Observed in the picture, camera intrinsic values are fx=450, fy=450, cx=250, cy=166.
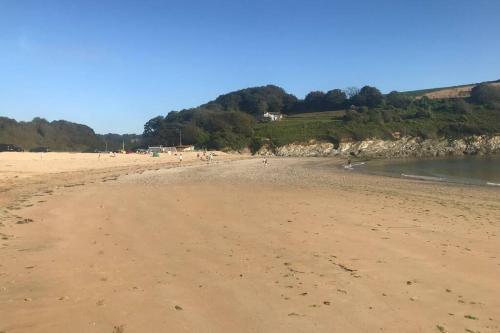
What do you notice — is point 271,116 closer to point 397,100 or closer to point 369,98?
point 369,98

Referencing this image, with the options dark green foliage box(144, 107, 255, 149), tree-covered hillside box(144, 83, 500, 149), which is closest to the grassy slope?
tree-covered hillside box(144, 83, 500, 149)

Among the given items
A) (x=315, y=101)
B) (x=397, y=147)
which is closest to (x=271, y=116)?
(x=315, y=101)

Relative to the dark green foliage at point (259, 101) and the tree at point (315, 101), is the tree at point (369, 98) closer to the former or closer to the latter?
the tree at point (315, 101)

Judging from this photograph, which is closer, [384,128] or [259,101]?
[384,128]

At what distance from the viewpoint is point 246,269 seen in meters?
7.71

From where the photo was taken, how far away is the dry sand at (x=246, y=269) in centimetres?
550

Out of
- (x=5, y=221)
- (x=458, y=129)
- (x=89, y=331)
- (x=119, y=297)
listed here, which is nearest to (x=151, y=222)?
(x=5, y=221)

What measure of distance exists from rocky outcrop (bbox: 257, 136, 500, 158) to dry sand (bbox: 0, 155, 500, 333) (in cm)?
8316

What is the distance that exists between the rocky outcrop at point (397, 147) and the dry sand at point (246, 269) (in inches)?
3274

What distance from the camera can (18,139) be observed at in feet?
284

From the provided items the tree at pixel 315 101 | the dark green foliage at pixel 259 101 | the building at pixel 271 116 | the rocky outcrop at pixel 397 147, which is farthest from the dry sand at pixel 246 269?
the tree at pixel 315 101

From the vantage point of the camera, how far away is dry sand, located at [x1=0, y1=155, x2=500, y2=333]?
5496 millimetres

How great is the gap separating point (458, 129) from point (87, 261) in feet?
353

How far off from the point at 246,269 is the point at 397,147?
98.2 metres
